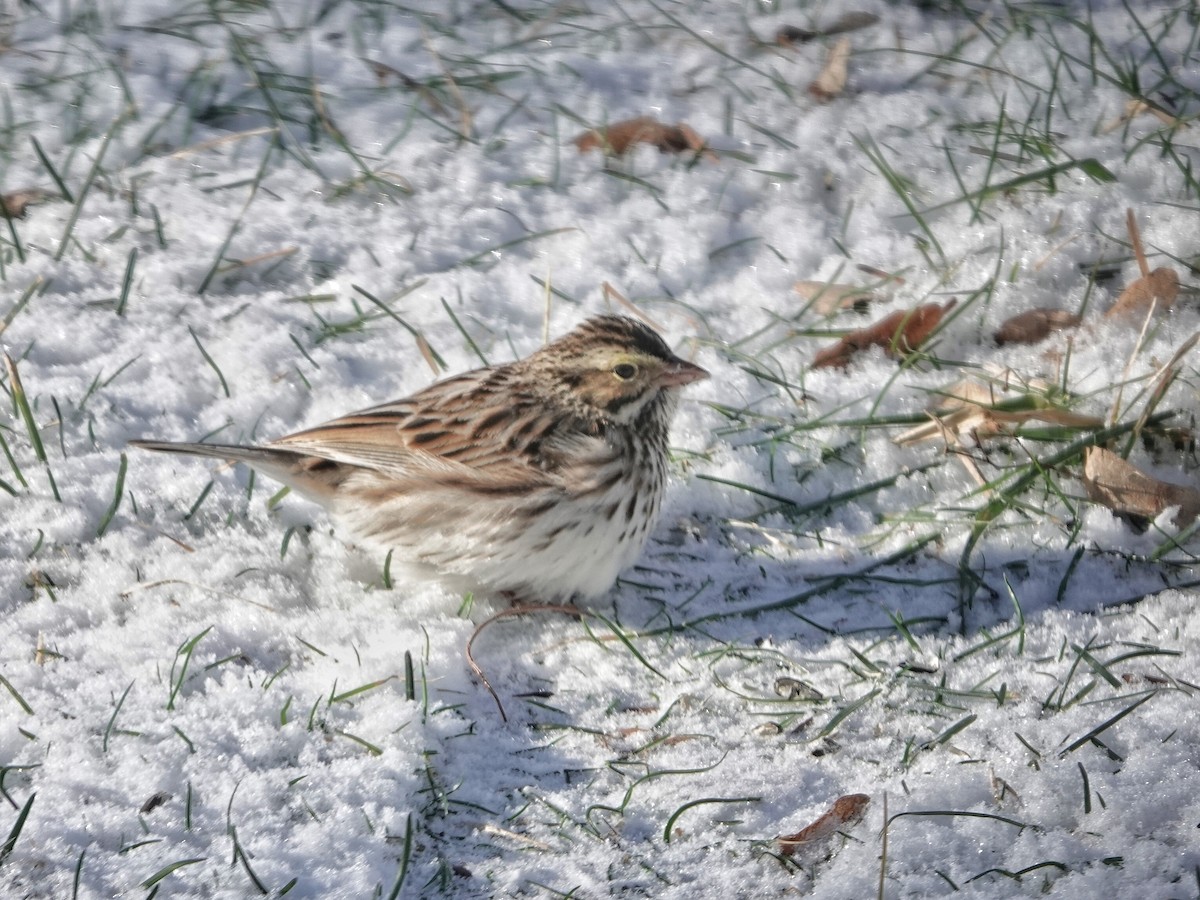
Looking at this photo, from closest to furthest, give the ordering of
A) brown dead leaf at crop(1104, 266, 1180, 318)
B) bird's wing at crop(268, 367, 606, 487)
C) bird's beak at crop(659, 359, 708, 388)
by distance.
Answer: bird's wing at crop(268, 367, 606, 487), bird's beak at crop(659, 359, 708, 388), brown dead leaf at crop(1104, 266, 1180, 318)

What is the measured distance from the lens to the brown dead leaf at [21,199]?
6875 millimetres

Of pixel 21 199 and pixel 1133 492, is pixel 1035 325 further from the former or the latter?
pixel 21 199

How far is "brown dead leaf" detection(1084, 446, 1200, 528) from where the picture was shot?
202 inches

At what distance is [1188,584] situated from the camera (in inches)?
186

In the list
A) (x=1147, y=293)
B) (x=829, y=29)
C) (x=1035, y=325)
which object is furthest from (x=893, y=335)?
(x=829, y=29)

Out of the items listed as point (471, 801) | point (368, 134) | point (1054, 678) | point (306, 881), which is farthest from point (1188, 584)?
point (368, 134)

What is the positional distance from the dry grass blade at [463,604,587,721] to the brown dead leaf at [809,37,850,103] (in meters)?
3.98

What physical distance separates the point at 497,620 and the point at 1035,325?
109 inches

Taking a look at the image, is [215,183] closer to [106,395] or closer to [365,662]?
[106,395]

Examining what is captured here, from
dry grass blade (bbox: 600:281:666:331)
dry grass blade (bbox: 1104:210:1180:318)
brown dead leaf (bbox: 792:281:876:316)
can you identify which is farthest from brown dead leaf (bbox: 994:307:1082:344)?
dry grass blade (bbox: 600:281:666:331)

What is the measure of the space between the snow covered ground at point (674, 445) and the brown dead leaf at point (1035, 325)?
5cm

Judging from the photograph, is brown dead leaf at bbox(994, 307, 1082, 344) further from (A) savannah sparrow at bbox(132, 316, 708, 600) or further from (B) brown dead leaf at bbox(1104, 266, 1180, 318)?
(A) savannah sparrow at bbox(132, 316, 708, 600)

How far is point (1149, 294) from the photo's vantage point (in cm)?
597

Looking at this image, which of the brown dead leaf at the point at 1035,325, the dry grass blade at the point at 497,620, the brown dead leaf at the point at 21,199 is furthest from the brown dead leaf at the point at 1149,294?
the brown dead leaf at the point at 21,199
